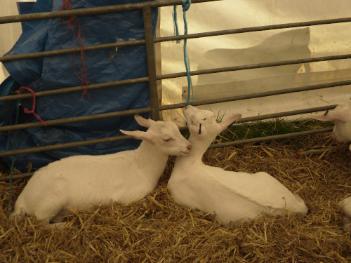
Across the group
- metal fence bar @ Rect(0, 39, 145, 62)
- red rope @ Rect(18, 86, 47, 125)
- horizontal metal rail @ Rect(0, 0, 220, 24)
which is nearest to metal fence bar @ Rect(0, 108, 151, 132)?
red rope @ Rect(18, 86, 47, 125)

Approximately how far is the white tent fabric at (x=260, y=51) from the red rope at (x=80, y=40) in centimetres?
101

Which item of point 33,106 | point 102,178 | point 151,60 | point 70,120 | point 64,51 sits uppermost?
point 64,51

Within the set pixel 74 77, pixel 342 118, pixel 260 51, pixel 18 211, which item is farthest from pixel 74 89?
pixel 342 118

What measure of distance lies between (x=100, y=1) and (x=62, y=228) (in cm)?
148

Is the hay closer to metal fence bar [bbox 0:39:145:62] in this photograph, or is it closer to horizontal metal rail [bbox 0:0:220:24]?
metal fence bar [bbox 0:39:145:62]

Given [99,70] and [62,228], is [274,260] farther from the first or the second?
[99,70]

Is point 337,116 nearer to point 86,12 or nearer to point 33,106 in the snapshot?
point 86,12

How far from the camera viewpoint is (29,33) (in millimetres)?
3619

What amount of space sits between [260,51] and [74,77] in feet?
5.92

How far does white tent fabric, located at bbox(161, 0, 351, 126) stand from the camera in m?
4.32

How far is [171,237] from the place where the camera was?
303cm

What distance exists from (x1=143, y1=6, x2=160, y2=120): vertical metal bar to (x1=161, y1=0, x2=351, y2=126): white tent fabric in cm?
74

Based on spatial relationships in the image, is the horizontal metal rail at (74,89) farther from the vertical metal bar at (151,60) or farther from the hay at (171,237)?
Result: the hay at (171,237)

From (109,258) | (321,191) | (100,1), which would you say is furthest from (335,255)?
(100,1)
